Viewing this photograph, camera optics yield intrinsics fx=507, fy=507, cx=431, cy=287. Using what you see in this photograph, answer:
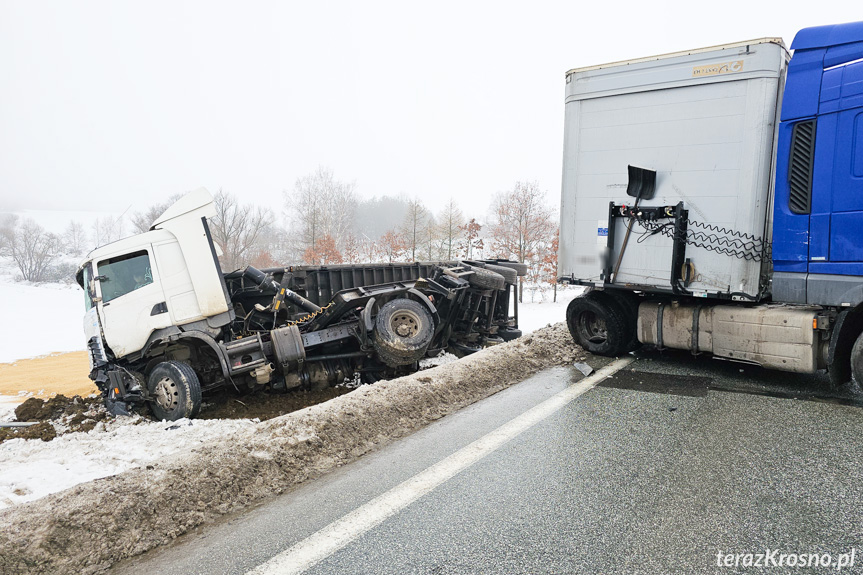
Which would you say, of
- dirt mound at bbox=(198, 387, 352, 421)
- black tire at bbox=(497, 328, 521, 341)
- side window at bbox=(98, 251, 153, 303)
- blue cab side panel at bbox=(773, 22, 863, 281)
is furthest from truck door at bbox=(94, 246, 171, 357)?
blue cab side panel at bbox=(773, 22, 863, 281)

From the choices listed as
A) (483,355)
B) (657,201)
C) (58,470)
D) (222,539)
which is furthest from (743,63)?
(58,470)

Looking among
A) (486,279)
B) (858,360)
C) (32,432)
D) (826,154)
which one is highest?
(826,154)

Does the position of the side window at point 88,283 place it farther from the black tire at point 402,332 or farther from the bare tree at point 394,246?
the bare tree at point 394,246

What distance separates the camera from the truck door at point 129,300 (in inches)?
288

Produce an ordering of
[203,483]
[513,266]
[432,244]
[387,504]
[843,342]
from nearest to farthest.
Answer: [387,504] → [203,483] → [843,342] → [513,266] → [432,244]

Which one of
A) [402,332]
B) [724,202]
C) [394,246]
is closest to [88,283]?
[402,332]

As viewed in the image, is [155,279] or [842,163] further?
[155,279]

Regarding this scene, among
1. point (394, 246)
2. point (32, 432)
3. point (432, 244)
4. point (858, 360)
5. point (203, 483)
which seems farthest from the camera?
point (432, 244)

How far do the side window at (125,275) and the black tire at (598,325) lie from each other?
6254mm

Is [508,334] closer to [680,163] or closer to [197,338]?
[680,163]

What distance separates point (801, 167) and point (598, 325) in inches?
121

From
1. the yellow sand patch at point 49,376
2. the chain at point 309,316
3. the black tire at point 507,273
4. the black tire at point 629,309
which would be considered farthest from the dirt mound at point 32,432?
the black tire at point 629,309

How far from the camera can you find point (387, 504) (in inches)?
120

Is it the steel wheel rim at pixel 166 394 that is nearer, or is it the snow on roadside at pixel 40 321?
the steel wheel rim at pixel 166 394
